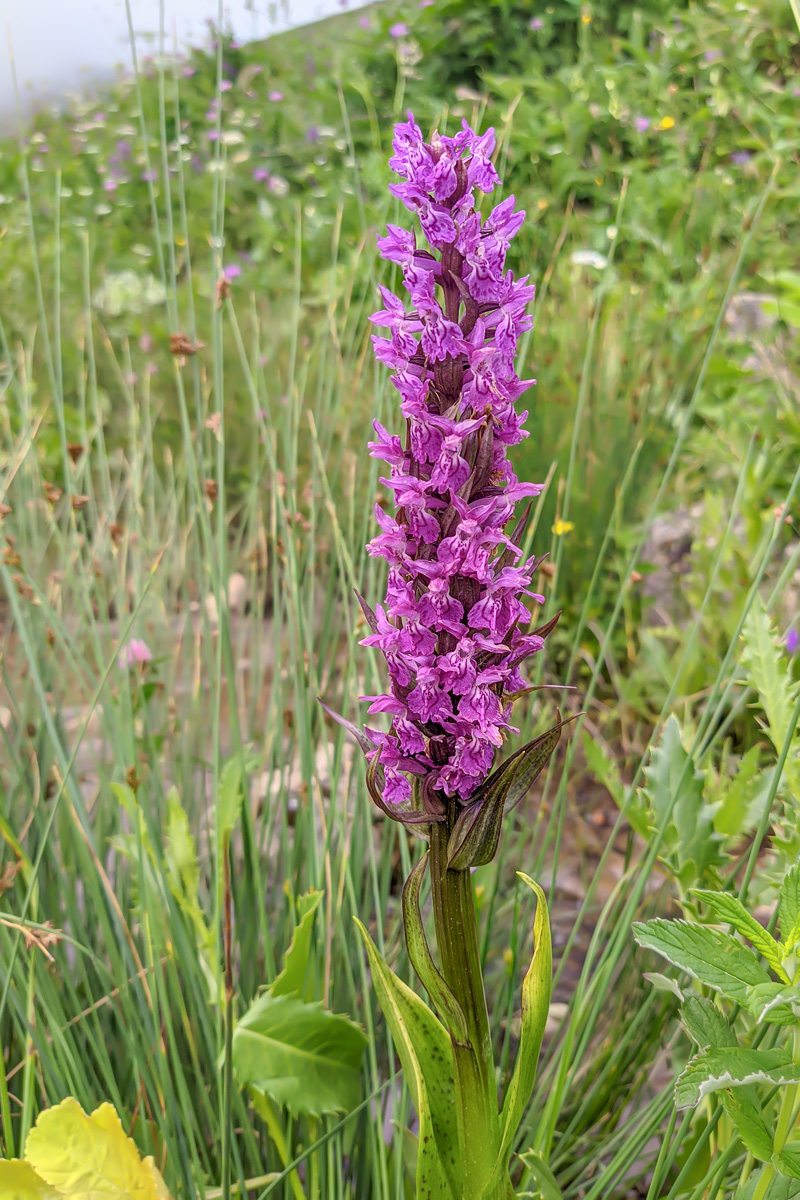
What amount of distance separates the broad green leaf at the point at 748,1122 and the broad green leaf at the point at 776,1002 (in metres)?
0.08

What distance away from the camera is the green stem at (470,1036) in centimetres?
68

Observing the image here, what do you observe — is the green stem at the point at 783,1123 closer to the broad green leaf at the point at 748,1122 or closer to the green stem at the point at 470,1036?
the broad green leaf at the point at 748,1122

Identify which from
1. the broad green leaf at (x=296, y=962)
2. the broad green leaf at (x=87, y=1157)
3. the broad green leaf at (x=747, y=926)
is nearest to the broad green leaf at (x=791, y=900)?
the broad green leaf at (x=747, y=926)

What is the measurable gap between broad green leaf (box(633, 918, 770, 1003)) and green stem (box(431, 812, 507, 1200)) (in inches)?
5.2

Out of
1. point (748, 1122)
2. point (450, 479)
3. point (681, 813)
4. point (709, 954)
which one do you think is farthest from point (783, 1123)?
point (450, 479)

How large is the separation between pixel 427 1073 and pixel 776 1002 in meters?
0.28

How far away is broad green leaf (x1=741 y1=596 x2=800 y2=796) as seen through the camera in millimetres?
967

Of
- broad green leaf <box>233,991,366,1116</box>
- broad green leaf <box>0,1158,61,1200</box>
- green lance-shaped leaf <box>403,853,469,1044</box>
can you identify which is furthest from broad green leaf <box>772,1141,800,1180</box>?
broad green leaf <box>0,1158,61,1200</box>

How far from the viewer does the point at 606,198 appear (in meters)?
3.63

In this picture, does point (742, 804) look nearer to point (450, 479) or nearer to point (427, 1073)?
point (427, 1073)

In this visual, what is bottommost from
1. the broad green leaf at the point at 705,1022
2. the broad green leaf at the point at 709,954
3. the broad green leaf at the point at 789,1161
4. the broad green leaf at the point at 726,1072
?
the broad green leaf at the point at 789,1161

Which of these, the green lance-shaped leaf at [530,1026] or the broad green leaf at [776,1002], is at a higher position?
the broad green leaf at [776,1002]

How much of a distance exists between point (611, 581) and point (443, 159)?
1888mm

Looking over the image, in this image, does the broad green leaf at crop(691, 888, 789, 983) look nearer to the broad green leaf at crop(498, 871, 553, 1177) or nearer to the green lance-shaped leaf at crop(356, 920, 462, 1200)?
the broad green leaf at crop(498, 871, 553, 1177)
